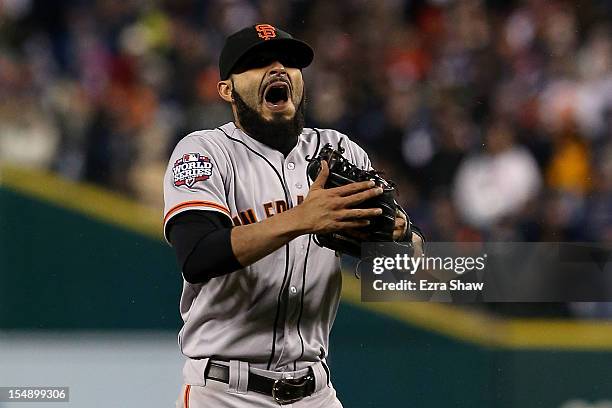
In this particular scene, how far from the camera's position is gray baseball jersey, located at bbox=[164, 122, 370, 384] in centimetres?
226

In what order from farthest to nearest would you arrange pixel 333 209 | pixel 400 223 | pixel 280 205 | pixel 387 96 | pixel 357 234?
pixel 387 96
pixel 280 205
pixel 400 223
pixel 357 234
pixel 333 209

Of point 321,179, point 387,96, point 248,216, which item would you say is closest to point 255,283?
point 248,216

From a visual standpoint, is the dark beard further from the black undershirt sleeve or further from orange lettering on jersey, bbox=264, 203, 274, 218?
the black undershirt sleeve

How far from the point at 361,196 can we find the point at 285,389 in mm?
554

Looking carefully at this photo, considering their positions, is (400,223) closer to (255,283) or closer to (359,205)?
(359,205)

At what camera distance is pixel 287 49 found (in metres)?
2.33

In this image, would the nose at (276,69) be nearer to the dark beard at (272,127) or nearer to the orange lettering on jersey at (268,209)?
the dark beard at (272,127)

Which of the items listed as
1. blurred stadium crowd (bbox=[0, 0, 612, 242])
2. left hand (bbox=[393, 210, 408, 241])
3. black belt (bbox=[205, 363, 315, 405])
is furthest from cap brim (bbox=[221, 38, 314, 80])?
blurred stadium crowd (bbox=[0, 0, 612, 242])

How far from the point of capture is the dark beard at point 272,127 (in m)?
2.33

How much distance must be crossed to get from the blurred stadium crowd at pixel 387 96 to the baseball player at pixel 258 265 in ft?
5.08

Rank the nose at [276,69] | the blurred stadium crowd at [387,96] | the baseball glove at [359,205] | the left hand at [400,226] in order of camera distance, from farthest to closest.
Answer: the blurred stadium crowd at [387,96], the nose at [276,69], the left hand at [400,226], the baseball glove at [359,205]

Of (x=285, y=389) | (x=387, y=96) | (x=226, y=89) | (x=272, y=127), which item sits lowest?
(x=285, y=389)

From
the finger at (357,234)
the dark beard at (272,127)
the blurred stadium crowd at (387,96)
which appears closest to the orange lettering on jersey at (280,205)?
the dark beard at (272,127)

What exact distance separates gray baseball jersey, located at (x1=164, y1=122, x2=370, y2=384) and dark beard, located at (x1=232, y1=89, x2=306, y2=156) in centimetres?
2
